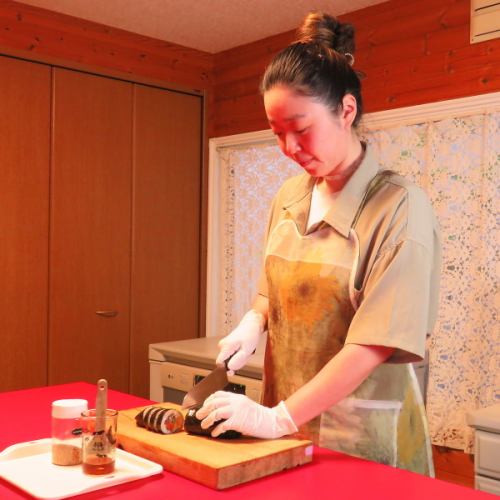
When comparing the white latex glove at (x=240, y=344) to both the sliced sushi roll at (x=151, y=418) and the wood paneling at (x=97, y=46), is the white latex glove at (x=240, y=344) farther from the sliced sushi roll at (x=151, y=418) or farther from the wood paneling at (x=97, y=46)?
the wood paneling at (x=97, y=46)

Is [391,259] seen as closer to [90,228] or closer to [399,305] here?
[399,305]

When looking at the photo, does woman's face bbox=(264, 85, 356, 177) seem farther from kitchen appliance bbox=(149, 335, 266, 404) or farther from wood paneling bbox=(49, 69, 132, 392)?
wood paneling bbox=(49, 69, 132, 392)

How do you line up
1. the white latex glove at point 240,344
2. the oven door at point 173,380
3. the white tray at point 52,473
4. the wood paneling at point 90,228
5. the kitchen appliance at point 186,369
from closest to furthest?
the white tray at point 52,473 < the white latex glove at point 240,344 < the kitchen appliance at point 186,369 < the oven door at point 173,380 < the wood paneling at point 90,228

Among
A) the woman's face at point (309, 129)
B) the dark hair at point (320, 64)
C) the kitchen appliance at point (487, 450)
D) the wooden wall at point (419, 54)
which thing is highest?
the wooden wall at point (419, 54)

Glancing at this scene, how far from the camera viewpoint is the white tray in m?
1.08

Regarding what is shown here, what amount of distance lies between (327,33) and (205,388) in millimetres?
827

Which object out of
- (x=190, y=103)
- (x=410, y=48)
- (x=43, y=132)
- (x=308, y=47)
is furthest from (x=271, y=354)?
(x=190, y=103)

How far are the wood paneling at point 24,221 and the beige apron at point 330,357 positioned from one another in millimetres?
2163

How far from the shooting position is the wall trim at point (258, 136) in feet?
9.50

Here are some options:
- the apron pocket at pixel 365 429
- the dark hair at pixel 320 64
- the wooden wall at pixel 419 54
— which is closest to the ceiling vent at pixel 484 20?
the wooden wall at pixel 419 54

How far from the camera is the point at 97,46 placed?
3670 millimetres

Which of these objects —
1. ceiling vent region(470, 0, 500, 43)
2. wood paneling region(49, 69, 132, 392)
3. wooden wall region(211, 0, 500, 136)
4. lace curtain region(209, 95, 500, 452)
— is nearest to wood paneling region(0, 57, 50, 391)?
wood paneling region(49, 69, 132, 392)

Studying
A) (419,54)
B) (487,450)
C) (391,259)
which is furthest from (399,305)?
(419,54)

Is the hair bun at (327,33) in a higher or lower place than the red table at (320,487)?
higher
